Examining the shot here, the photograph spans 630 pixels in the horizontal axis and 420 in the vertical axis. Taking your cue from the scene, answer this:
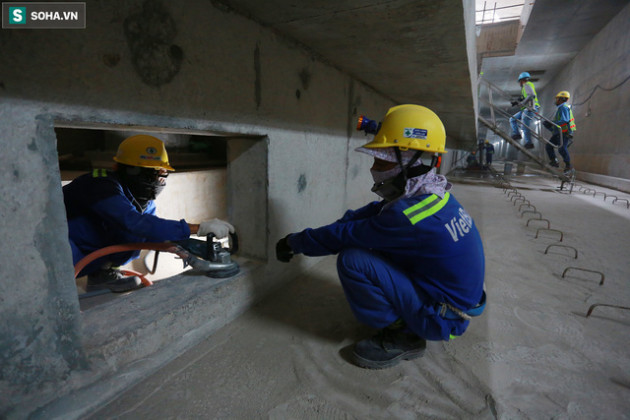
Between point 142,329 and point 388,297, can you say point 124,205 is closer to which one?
point 142,329

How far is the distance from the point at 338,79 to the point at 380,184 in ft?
5.59

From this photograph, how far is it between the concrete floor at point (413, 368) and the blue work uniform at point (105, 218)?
2.62ft

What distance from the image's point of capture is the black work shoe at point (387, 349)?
167cm

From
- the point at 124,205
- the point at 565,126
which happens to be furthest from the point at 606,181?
the point at 124,205

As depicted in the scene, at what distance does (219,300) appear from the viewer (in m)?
1.93

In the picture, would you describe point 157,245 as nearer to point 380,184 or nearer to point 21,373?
point 21,373

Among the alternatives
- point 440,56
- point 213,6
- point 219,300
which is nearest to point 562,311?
A: point 440,56

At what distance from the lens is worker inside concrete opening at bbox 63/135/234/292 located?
200cm

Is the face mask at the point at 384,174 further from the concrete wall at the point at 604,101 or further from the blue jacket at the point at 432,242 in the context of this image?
the concrete wall at the point at 604,101

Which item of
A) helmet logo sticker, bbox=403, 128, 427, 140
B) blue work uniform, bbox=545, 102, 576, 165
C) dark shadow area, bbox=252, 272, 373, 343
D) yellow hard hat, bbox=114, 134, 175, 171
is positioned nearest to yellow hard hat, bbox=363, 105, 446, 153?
helmet logo sticker, bbox=403, 128, 427, 140

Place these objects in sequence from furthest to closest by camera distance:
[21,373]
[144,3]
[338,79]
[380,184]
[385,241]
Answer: [338,79]
[380,184]
[385,241]
[144,3]
[21,373]

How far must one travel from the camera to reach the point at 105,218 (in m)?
2.06

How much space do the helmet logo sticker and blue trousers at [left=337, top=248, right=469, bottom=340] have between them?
27.8 inches

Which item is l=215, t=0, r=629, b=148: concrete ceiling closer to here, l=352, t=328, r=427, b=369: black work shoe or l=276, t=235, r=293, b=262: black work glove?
l=276, t=235, r=293, b=262: black work glove
